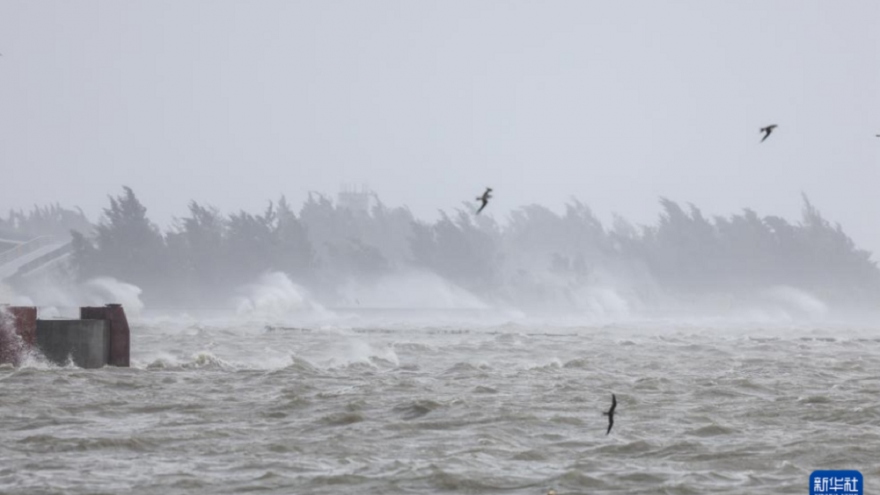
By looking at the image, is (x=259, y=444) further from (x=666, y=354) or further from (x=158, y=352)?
(x=666, y=354)

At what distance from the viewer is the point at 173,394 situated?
2298 centimetres

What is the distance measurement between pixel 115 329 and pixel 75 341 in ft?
3.48

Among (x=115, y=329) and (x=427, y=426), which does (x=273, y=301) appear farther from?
(x=427, y=426)

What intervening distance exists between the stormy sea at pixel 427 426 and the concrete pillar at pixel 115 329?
0.72 metres

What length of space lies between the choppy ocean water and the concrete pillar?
0.93 m

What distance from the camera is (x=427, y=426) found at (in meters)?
19.2

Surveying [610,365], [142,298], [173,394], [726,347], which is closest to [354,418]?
[173,394]

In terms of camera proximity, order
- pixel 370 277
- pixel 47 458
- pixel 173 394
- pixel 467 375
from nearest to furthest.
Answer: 1. pixel 47 458
2. pixel 173 394
3. pixel 467 375
4. pixel 370 277

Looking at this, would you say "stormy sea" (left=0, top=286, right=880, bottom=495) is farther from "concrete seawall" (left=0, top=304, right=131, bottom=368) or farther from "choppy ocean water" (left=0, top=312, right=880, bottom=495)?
"concrete seawall" (left=0, top=304, right=131, bottom=368)

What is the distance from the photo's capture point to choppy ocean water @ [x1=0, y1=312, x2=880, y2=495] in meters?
14.8

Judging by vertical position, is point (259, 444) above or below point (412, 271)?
below

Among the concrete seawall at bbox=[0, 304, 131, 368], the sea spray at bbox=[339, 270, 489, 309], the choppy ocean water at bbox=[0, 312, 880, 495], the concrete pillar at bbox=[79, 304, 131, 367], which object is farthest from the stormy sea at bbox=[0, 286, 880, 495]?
the sea spray at bbox=[339, 270, 489, 309]

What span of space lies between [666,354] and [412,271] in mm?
143922

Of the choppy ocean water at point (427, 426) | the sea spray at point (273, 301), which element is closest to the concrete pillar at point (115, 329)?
the choppy ocean water at point (427, 426)
